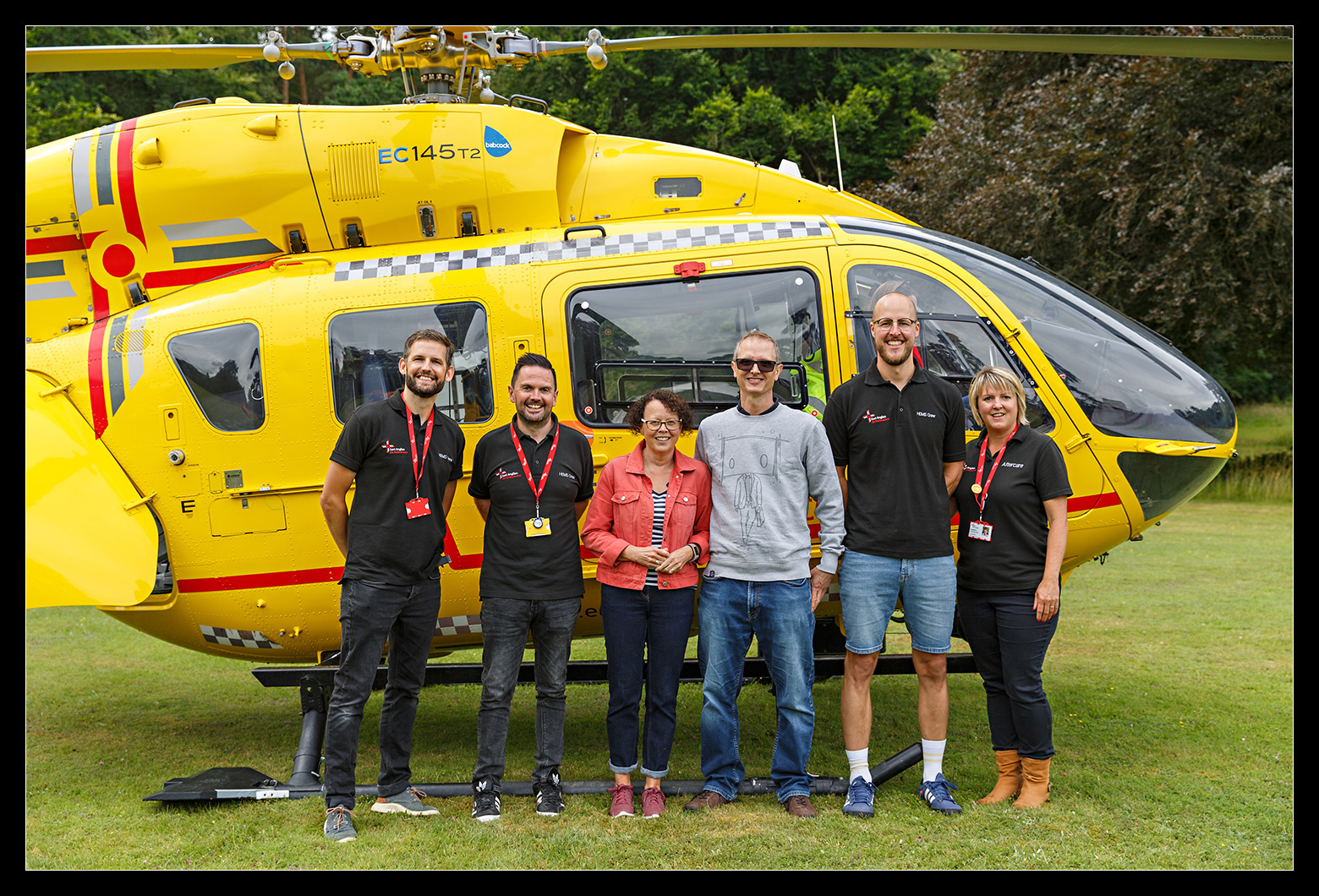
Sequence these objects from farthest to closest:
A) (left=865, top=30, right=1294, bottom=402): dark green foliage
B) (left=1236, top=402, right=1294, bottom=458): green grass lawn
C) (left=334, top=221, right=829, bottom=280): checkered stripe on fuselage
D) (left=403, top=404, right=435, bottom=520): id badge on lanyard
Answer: (left=1236, top=402, right=1294, bottom=458): green grass lawn < (left=865, top=30, right=1294, bottom=402): dark green foliage < (left=334, top=221, right=829, bottom=280): checkered stripe on fuselage < (left=403, top=404, right=435, bottom=520): id badge on lanyard

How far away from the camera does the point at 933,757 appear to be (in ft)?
16.0

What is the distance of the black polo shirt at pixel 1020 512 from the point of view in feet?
15.4

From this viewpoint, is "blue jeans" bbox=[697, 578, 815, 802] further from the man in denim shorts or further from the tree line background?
the tree line background

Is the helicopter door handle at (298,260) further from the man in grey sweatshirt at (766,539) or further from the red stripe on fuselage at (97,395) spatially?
the man in grey sweatshirt at (766,539)

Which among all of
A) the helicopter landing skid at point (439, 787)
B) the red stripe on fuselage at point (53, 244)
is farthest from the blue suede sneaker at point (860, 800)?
the red stripe on fuselage at point (53, 244)

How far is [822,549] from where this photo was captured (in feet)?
14.9

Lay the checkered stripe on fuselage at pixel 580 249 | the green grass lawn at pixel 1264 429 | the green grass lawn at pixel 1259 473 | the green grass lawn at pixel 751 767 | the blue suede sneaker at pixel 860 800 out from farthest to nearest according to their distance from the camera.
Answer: the green grass lawn at pixel 1264 429, the green grass lawn at pixel 1259 473, the checkered stripe on fuselage at pixel 580 249, the blue suede sneaker at pixel 860 800, the green grass lawn at pixel 751 767

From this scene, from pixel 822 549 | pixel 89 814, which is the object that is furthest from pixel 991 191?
pixel 89 814

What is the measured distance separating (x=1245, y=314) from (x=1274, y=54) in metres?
14.0

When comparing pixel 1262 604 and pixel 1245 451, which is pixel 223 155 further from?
pixel 1245 451

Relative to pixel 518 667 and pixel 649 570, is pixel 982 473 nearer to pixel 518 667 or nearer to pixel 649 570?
pixel 649 570

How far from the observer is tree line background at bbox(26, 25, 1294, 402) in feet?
51.9

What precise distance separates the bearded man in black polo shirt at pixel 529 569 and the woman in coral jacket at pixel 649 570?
17cm

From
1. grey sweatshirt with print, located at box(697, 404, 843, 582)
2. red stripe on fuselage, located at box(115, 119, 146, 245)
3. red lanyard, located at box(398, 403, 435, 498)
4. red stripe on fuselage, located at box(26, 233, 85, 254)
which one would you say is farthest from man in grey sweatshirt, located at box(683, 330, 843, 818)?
red stripe on fuselage, located at box(26, 233, 85, 254)
